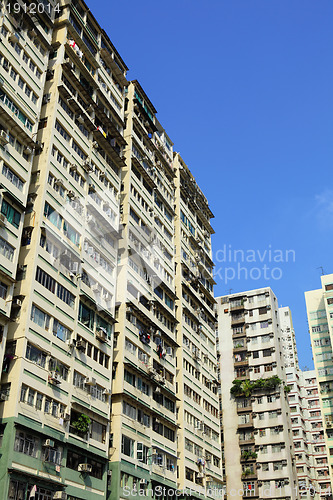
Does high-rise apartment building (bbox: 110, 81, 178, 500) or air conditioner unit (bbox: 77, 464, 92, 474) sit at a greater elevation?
high-rise apartment building (bbox: 110, 81, 178, 500)

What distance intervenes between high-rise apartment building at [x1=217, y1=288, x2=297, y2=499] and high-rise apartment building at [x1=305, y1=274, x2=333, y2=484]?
1584cm

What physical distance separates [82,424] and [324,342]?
64.4 meters

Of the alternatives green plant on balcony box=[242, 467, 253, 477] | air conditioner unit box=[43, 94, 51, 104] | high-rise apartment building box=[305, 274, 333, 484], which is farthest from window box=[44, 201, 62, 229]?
high-rise apartment building box=[305, 274, 333, 484]

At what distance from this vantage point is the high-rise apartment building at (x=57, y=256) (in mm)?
29172

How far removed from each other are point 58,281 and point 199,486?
24232 millimetres

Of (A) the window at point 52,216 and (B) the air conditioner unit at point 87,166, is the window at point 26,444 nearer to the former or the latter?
(A) the window at point 52,216

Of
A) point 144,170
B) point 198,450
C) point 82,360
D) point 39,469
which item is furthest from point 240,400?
point 39,469

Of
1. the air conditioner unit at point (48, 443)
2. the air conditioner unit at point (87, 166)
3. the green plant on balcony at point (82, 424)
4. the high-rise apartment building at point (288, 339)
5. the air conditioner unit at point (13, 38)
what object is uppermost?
the high-rise apartment building at point (288, 339)

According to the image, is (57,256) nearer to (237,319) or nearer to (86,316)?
(86,316)

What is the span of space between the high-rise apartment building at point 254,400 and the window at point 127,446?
3040cm

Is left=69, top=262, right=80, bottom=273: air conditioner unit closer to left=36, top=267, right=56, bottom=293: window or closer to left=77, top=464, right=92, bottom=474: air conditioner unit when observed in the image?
left=36, top=267, right=56, bottom=293: window

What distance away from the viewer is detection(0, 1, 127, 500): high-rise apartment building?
95.7 feet

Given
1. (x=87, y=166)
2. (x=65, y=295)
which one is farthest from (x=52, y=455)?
(x=87, y=166)

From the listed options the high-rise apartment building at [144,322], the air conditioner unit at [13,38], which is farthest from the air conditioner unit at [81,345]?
the air conditioner unit at [13,38]
